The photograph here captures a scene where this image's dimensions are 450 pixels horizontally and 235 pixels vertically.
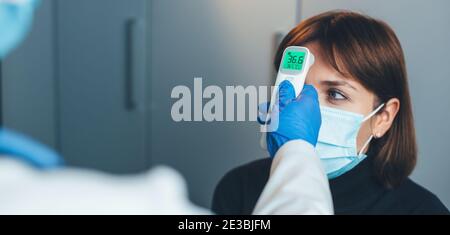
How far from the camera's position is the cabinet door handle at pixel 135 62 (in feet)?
4.26

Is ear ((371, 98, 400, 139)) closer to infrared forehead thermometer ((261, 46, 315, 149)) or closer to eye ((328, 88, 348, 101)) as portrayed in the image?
eye ((328, 88, 348, 101))

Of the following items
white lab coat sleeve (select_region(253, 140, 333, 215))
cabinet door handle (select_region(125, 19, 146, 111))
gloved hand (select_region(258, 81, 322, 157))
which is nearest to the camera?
white lab coat sleeve (select_region(253, 140, 333, 215))

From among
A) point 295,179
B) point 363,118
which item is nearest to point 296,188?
point 295,179

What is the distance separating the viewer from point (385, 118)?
0.97 meters

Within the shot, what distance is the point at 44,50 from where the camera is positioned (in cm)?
129

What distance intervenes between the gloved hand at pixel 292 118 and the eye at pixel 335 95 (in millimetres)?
103

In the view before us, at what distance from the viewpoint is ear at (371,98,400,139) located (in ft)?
3.16

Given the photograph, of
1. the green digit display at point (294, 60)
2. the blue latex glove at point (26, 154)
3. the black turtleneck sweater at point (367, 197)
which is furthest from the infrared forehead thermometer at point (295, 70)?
the blue latex glove at point (26, 154)

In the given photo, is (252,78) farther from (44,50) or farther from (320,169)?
(320,169)

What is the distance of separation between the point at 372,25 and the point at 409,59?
0.10 metres

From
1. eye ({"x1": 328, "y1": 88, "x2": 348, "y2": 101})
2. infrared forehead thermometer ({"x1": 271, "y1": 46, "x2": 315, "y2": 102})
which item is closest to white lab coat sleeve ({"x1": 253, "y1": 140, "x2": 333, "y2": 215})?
infrared forehead thermometer ({"x1": 271, "y1": 46, "x2": 315, "y2": 102})

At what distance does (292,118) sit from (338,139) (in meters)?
0.22

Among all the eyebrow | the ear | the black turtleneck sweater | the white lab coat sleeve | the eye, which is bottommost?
the black turtleneck sweater

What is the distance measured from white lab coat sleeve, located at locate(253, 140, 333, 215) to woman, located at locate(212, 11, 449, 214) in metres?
0.33
